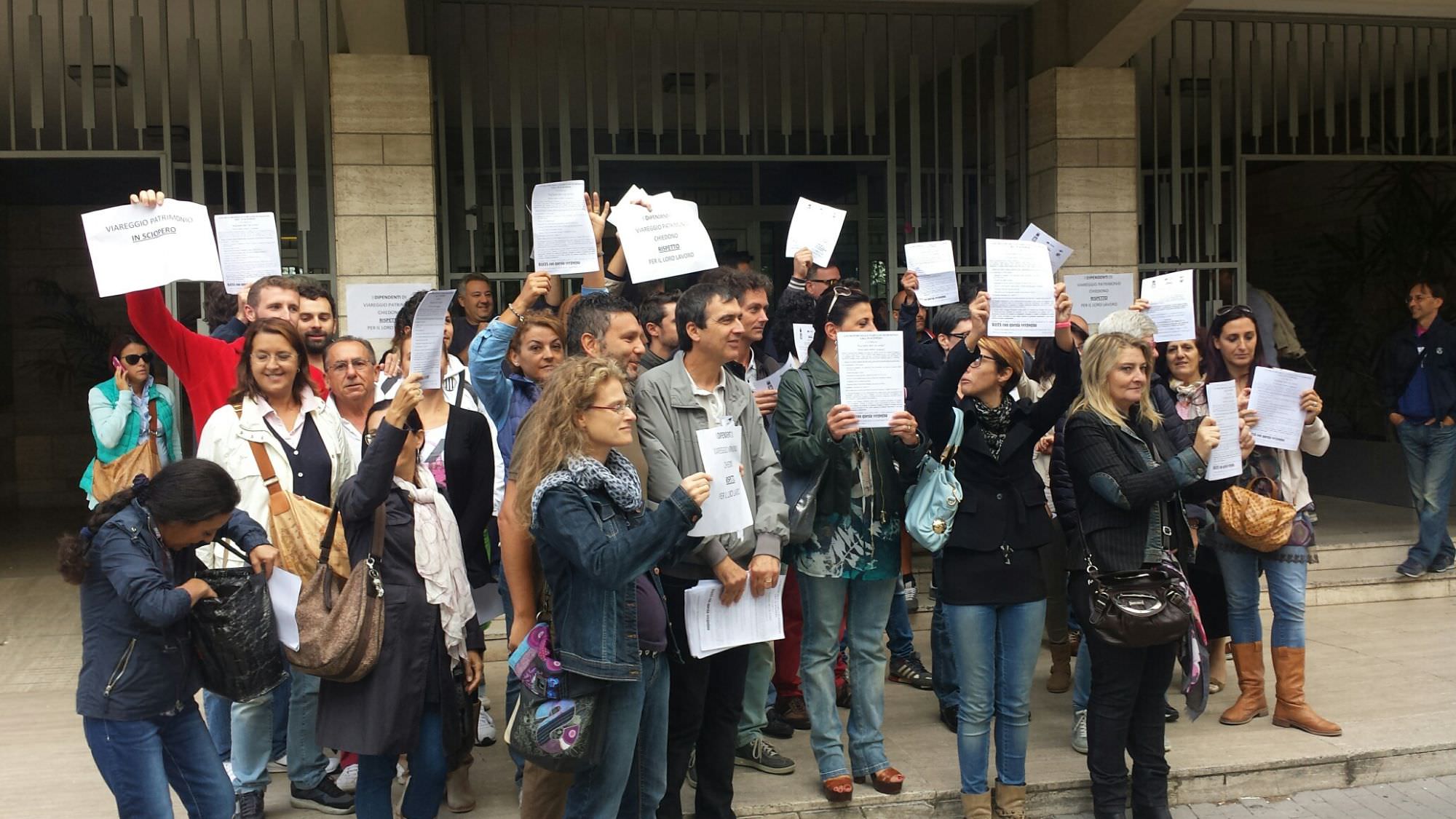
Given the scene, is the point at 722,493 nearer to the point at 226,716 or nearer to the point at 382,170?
the point at 226,716

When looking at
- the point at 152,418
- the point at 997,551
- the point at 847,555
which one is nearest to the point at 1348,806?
the point at 997,551

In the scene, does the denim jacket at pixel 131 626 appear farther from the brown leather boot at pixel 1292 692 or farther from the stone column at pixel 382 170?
the brown leather boot at pixel 1292 692

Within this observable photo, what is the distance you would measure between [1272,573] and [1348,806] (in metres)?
1.04

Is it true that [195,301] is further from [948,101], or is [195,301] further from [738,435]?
[738,435]

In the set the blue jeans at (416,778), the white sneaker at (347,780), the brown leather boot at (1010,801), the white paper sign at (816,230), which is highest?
the white paper sign at (816,230)

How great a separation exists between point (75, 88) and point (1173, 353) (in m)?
9.61

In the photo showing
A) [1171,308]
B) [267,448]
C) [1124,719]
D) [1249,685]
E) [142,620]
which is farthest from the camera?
[1249,685]

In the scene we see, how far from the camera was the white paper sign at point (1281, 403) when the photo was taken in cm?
499

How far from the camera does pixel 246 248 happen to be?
508cm

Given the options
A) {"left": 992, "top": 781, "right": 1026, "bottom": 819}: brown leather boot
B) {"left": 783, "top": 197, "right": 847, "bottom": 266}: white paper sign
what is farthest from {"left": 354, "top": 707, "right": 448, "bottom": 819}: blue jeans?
{"left": 783, "top": 197, "right": 847, "bottom": 266}: white paper sign

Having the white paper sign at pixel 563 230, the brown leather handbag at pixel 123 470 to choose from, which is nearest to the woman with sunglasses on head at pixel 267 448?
the white paper sign at pixel 563 230

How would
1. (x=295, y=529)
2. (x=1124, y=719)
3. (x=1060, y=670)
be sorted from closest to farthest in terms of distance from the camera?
(x=295, y=529)
(x=1124, y=719)
(x=1060, y=670)

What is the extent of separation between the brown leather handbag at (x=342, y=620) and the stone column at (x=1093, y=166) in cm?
621

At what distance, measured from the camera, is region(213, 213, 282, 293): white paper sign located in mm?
5055
